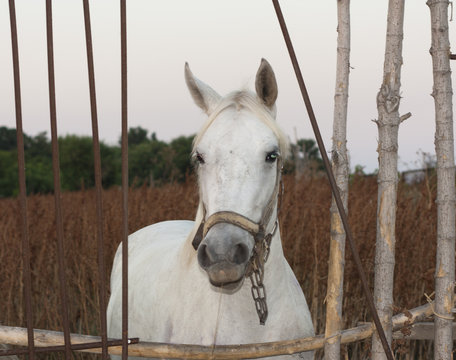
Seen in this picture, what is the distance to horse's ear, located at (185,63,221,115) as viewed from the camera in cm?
215

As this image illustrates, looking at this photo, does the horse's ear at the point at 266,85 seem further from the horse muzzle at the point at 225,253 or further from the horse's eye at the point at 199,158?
the horse muzzle at the point at 225,253

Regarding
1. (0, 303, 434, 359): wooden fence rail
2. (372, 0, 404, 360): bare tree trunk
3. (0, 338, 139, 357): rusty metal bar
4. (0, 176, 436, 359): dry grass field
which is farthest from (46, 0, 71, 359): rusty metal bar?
(0, 176, 436, 359): dry grass field

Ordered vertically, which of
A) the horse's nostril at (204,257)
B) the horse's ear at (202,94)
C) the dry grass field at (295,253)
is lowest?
the dry grass field at (295,253)

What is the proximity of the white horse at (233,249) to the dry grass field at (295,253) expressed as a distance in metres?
1.47

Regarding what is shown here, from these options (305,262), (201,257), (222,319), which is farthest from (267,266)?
(305,262)

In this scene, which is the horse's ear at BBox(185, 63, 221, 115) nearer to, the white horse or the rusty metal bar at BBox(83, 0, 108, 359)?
the white horse

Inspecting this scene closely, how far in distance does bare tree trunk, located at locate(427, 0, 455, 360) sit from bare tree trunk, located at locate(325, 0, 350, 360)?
0.35m

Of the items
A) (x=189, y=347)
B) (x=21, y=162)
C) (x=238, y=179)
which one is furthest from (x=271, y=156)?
(x=21, y=162)

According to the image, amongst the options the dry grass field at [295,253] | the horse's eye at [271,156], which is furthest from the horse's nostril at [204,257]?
the dry grass field at [295,253]

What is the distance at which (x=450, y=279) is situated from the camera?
6.11ft

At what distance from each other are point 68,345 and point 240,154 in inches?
34.5

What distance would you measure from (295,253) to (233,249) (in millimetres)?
2908

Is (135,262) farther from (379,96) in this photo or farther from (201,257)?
(379,96)

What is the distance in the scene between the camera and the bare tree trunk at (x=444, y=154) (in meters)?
1.83
